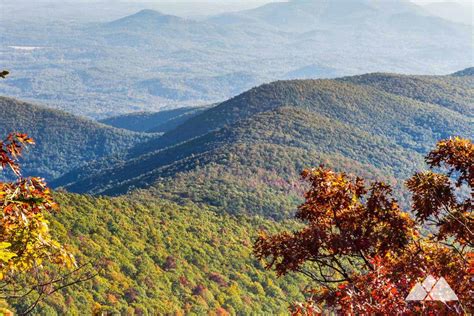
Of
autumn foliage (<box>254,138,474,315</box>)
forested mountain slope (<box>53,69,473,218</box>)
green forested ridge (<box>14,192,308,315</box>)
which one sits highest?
autumn foliage (<box>254,138,474,315</box>)

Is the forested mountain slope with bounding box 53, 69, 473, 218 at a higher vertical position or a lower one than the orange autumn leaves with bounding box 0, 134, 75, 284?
lower

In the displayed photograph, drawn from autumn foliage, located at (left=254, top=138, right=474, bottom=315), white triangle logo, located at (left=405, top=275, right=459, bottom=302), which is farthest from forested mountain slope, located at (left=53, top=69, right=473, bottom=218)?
white triangle logo, located at (left=405, top=275, right=459, bottom=302)

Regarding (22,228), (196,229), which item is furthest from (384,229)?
(196,229)

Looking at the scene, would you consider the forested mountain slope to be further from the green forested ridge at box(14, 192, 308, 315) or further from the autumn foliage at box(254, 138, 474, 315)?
the autumn foliage at box(254, 138, 474, 315)

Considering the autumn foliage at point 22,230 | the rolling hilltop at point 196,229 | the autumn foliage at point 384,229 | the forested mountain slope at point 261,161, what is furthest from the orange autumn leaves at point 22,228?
the forested mountain slope at point 261,161

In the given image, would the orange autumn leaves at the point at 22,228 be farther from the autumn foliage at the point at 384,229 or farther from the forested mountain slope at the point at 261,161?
the forested mountain slope at the point at 261,161

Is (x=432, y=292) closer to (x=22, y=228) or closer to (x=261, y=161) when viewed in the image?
(x=22, y=228)
